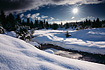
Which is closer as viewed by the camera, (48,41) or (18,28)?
(18,28)

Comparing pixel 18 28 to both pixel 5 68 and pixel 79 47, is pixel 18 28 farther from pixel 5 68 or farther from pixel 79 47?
pixel 5 68

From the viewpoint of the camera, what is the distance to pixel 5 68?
40.5 inches

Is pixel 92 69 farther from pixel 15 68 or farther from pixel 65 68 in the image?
pixel 15 68

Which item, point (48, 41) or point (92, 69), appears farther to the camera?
point (48, 41)

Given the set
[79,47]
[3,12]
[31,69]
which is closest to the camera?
[31,69]

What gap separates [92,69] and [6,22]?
42869mm

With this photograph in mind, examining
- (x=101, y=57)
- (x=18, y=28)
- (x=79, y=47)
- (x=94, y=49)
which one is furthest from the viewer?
(x=18, y=28)

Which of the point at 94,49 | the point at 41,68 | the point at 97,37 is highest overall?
the point at 41,68

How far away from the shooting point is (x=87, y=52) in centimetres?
874

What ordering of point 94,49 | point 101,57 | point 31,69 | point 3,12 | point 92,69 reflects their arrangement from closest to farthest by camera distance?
point 31,69 < point 92,69 < point 101,57 < point 94,49 < point 3,12

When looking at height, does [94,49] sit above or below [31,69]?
below

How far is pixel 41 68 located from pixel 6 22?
42.4 meters

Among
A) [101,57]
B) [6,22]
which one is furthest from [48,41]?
[6,22]

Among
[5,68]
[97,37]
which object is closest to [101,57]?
[97,37]
